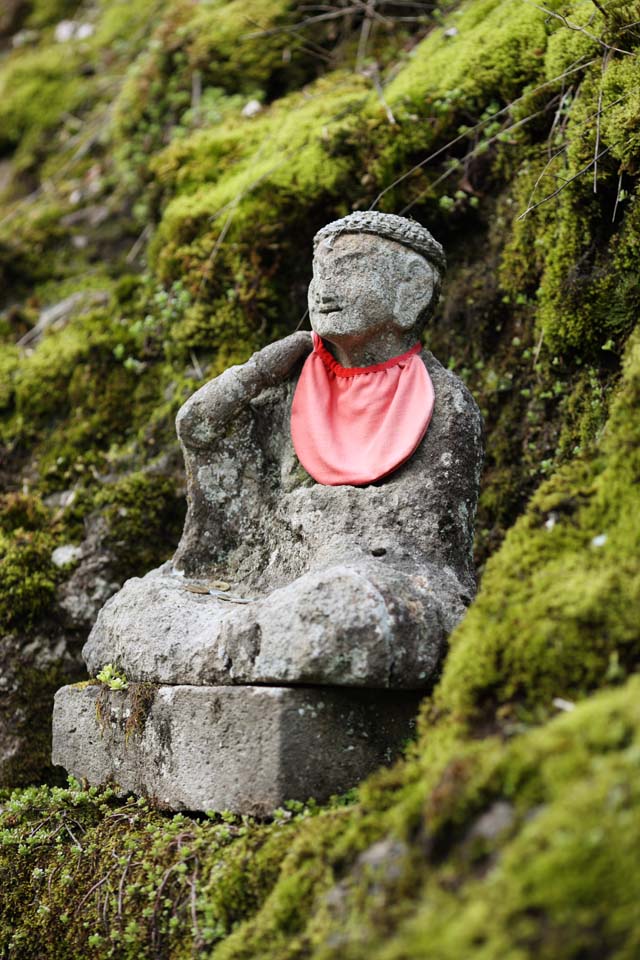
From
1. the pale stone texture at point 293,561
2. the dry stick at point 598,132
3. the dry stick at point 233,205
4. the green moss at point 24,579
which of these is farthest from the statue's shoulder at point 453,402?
the green moss at point 24,579

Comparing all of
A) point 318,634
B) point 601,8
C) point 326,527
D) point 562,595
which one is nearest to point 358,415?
point 326,527

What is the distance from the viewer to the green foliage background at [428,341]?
231cm

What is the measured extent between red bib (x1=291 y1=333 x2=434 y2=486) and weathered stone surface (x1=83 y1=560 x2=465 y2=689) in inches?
21.0

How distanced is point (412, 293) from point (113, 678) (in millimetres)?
1934

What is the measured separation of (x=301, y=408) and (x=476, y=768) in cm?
217

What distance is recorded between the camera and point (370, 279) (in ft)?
13.4

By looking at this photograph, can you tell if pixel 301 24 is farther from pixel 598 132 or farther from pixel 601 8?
pixel 598 132

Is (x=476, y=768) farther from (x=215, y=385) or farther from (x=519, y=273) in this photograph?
(x=519, y=273)

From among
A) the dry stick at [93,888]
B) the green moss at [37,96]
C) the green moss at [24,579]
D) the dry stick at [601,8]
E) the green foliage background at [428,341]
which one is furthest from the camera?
the green moss at [37,96]

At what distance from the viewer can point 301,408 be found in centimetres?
430

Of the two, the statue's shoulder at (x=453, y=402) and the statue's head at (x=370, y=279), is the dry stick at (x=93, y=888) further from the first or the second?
the statue's head at (x=370, y=279)

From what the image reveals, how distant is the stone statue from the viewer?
3.33m

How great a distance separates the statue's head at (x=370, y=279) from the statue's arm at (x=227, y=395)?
0.82 feet

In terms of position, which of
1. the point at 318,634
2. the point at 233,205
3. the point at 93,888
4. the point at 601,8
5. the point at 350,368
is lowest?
the point at 93,888
